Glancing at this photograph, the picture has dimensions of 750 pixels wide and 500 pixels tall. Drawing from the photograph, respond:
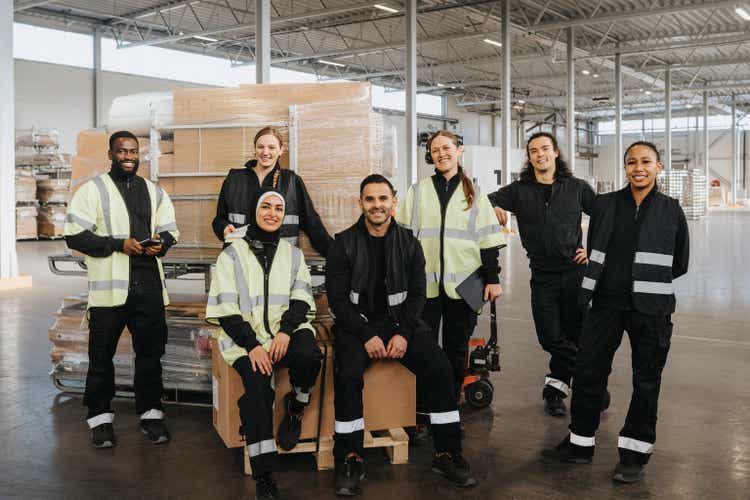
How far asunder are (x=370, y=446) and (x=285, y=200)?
5.75 feet

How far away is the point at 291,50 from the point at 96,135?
76.4ft

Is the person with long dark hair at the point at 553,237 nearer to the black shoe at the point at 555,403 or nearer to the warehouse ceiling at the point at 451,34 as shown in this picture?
the black shoe at the point at 555,403

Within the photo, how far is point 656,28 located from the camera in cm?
2439

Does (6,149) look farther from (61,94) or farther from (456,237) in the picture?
(61,94)

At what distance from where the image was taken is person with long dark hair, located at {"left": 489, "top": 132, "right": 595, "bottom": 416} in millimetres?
4758

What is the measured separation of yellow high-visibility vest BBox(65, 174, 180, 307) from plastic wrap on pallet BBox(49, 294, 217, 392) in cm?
97

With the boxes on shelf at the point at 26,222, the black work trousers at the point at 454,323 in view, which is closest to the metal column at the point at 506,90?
the boxes on shelf at the point at 26,222

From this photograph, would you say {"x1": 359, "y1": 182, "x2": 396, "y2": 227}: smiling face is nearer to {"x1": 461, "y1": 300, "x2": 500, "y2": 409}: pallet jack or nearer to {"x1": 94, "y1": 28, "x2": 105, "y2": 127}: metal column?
{"x1": 461, "y1": 300, "x2": 500, "y2": 409}: pallet jack

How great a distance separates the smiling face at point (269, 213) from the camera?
398 cm

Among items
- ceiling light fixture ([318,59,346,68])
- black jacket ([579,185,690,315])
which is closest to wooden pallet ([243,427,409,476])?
black jacket ([579,185,690,315])

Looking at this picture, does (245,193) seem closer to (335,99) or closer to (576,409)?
(335,99)

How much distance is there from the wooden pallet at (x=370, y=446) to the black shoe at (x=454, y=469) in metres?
0.22

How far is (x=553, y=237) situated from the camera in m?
4.74

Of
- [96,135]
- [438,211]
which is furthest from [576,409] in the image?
[96,135]
